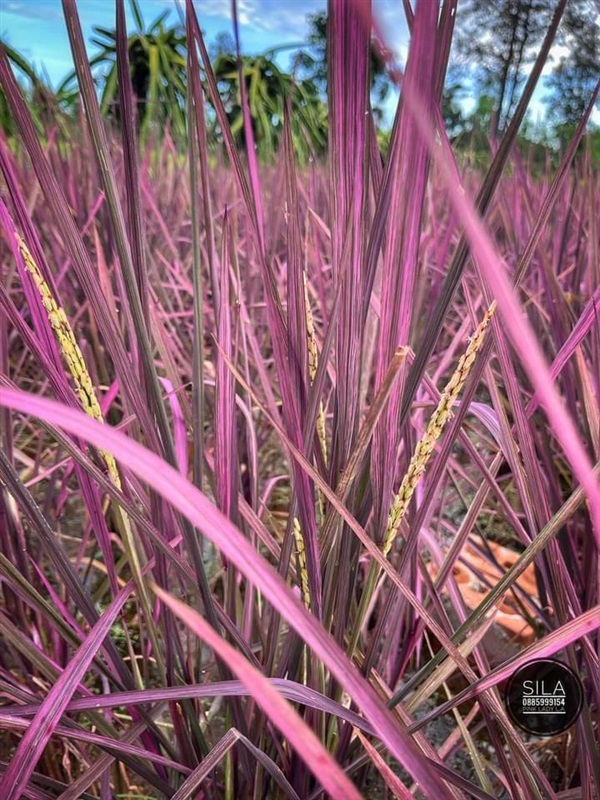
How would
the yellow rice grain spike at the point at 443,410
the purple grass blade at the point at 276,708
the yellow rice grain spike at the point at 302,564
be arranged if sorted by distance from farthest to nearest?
the yellow rice grain spike at the point at 302,564, the yellow rice grain spike at the point at 443,410, the purple grass blade at the point at 276,708

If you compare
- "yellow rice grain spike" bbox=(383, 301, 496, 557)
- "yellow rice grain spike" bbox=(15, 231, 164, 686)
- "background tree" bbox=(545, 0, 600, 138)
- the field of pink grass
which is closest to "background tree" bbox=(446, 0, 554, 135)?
"background tree" bbox=(545, 0, 600, 138)

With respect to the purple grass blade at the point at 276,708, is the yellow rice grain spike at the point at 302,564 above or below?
below

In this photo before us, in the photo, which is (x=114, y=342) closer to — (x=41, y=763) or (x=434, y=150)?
(x=434, y=150)

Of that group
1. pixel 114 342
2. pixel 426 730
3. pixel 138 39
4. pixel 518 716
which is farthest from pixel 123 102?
pixel 138 39

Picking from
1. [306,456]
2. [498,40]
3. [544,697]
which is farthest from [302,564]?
[498,40]

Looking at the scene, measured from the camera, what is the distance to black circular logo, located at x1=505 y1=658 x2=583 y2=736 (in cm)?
40

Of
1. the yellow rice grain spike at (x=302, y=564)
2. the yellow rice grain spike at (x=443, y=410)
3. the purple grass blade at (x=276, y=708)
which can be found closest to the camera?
the purple grass blade at (x=276, y=708)

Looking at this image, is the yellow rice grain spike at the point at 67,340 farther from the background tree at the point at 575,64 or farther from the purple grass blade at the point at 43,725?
the background tree at the point at 575,64

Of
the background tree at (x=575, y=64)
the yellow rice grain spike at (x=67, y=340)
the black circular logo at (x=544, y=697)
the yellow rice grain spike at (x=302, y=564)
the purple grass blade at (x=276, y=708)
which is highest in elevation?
the background tree at (x=575, y=64)

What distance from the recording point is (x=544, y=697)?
0.42 metres

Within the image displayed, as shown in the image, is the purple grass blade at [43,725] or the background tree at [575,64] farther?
the background tree at [575,64]

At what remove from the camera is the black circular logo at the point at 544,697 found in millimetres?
400

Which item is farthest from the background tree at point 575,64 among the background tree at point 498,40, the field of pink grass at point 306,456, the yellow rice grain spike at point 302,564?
the yellow rice grain spike at point 302,564

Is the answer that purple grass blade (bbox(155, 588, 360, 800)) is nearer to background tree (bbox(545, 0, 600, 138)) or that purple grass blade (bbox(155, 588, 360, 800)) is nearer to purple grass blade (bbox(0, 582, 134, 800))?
purple grass blade (bbox(0, 582, 134, 800))
